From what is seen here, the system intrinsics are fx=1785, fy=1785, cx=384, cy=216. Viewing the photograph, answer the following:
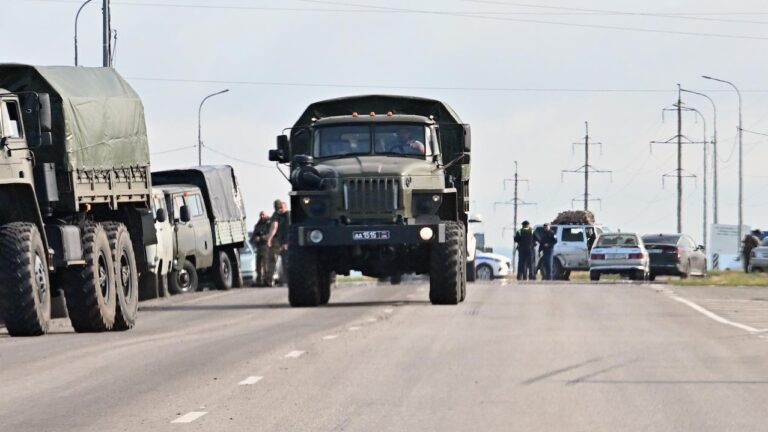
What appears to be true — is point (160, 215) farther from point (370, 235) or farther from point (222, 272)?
point (222, 272)

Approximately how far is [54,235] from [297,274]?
633cm

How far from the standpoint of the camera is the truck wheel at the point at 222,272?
3703 centimetres

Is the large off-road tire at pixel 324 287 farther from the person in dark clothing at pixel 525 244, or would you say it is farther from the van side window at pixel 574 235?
the van side window at pixel 574 235

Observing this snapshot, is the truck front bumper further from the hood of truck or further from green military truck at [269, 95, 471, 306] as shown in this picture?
the hood of truck

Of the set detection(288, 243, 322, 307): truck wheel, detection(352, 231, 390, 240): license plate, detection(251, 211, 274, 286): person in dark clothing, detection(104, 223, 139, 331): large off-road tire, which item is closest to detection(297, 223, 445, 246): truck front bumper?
detection(352, 231, 390, 240): license plate

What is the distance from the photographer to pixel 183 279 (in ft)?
112

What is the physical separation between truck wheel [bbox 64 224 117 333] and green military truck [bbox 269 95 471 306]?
518cm

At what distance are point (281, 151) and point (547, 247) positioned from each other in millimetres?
23301

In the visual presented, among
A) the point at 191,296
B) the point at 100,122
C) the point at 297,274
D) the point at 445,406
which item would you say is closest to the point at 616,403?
the point at 445,406

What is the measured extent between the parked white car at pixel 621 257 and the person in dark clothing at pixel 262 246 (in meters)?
12.0

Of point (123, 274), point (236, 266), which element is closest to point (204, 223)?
point (236, 266)

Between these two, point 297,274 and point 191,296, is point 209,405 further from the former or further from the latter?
point 191,296

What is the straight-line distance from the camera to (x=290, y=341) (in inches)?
711

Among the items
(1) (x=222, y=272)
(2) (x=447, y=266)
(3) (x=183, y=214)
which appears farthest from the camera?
(1) (x=222, y=272)
